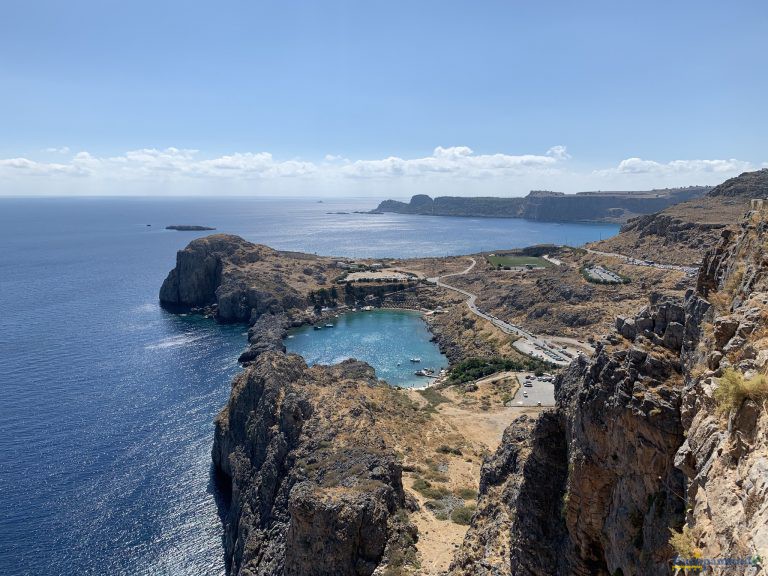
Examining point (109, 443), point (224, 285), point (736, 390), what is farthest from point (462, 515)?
point (224, 285)

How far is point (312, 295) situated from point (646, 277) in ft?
310

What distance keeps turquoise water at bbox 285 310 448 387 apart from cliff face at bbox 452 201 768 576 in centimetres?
7548

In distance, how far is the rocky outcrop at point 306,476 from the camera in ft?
130

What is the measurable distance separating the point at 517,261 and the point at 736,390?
17723cm

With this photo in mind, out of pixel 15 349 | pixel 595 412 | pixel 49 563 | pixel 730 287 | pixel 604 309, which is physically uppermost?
pixel 730 287

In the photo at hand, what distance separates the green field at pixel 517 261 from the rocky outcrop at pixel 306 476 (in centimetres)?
11496

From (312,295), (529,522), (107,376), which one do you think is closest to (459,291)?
(312,295)

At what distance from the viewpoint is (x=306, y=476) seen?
4788cm

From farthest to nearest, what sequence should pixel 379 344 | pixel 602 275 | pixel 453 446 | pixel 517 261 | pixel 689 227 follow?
pixel 517 261 → pixel 689 227 → pixel 602 275 → pixel 379 344 → pixel 453 446

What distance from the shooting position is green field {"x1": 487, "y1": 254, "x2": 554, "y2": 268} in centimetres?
17575

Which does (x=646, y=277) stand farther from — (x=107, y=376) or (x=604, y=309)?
(x=107, y=376)

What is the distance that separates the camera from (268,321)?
134625mm

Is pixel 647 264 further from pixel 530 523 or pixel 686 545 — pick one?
pixel 686 545

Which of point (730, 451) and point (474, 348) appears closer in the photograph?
point (730, 451)
